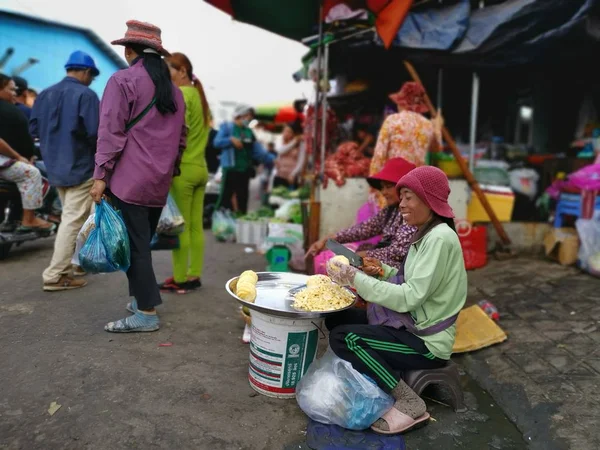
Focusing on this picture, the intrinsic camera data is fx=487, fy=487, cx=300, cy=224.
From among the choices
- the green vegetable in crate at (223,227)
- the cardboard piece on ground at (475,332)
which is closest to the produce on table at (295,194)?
the green vegetable in crate at (223,227)

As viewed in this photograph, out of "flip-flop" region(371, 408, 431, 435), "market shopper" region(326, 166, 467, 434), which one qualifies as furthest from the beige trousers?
"flip-flop" region(371, 408, 431, 435)

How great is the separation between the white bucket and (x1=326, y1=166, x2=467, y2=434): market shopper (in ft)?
0.58

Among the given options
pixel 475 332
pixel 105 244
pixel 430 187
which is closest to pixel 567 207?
pixel 475 332

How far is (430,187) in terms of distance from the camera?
8.87 feet

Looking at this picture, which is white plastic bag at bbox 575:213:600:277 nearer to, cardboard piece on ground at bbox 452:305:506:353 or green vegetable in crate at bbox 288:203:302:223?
cardboard piece on ground at bbox 452:305:506:353

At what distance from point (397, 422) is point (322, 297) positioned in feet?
2.70

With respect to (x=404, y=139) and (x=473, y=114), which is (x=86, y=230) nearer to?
(x=404, y=139)

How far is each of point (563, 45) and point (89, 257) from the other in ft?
20.2

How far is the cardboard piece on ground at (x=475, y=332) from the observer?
12.9 feet

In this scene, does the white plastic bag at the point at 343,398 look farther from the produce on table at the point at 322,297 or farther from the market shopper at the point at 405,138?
the market shopper at the point at 405,138

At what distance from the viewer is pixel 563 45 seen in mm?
6250

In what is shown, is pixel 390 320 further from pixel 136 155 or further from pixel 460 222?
pixel 460 222

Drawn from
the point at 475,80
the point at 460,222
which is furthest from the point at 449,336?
the point at 475,80

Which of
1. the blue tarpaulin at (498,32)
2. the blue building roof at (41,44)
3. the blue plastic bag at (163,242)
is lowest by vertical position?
the blue plastic bag at (163,242)
